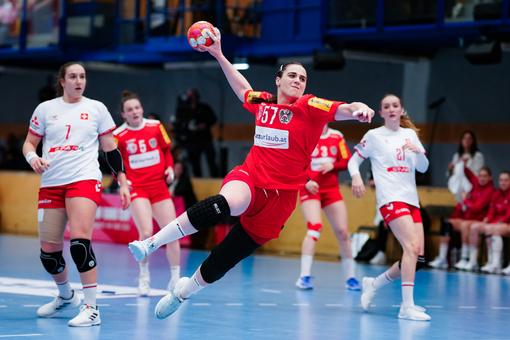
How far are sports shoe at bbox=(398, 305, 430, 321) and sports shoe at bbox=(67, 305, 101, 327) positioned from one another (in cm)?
301

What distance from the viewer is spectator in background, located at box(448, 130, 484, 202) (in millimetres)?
15836

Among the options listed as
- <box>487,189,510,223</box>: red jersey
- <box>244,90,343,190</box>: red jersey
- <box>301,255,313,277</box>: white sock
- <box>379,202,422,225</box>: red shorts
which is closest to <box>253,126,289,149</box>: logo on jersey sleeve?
<box>244,90,343,190</box>: red jersey

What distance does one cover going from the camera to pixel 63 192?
8.25m

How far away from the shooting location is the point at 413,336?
821 cm

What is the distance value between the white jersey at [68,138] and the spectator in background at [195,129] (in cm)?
1213

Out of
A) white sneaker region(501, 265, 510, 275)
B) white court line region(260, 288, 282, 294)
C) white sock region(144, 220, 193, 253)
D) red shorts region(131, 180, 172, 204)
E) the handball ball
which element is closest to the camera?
white sock region(144, 220, 193, 253)

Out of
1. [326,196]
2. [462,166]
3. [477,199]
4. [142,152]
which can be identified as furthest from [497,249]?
[142,152]

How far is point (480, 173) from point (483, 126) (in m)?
3.43

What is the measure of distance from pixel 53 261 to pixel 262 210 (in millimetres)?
1953

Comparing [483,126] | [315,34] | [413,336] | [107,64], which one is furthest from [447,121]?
[413,336]

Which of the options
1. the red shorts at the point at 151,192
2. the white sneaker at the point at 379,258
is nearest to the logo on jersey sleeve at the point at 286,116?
the red shorts at the point at 151,192

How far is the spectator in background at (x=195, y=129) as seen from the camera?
67.6 ft

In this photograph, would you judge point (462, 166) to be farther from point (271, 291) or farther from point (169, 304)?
point (169, 304)

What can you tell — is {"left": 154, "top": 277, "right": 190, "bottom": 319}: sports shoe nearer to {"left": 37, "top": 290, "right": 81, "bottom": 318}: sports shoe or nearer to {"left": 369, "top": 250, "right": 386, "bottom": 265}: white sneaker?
{"left": 37, "top": 290, "right": 81, "bottom": 318}: sports shoe
